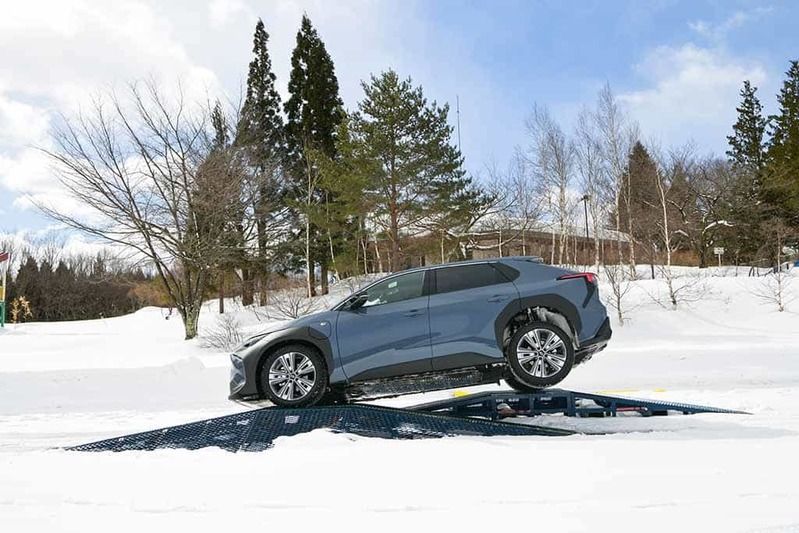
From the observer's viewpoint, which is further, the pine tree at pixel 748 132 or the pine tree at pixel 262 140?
the pine tree at pixel 748 132

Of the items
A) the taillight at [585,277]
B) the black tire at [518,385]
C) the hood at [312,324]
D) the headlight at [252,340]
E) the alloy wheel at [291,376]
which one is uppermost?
the taillight at [585,277]

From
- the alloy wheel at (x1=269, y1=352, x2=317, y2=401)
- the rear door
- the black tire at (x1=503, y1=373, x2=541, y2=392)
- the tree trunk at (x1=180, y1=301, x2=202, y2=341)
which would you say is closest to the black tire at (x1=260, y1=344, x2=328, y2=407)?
the alloy wheel at (x1=269, y1=352, x2=317, y2=401)

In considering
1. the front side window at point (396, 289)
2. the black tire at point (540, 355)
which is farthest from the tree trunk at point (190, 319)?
the black tire at point (540, 355)

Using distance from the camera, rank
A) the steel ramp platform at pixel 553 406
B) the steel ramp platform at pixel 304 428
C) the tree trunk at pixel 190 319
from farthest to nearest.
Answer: the tree trunk at pixel 190 319 → the steel ramp platform at pixel 553 406 → the steel ramp platform at pixel 304 428

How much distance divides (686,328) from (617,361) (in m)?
7.46

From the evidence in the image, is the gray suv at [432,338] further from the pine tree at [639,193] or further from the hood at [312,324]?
the pine tree at [639,193]

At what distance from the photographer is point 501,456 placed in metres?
4.50

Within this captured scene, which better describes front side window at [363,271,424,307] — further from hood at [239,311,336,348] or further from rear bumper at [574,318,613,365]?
rear bumper at [574,318,613,365]

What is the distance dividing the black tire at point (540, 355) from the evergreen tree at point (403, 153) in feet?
53.2

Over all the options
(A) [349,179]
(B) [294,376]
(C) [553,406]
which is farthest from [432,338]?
(A) [349,179]

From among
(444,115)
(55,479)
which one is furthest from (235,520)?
(444,115)

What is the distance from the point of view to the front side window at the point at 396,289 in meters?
5.42

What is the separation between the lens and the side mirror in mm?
5441

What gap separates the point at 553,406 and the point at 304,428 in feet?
8.85
